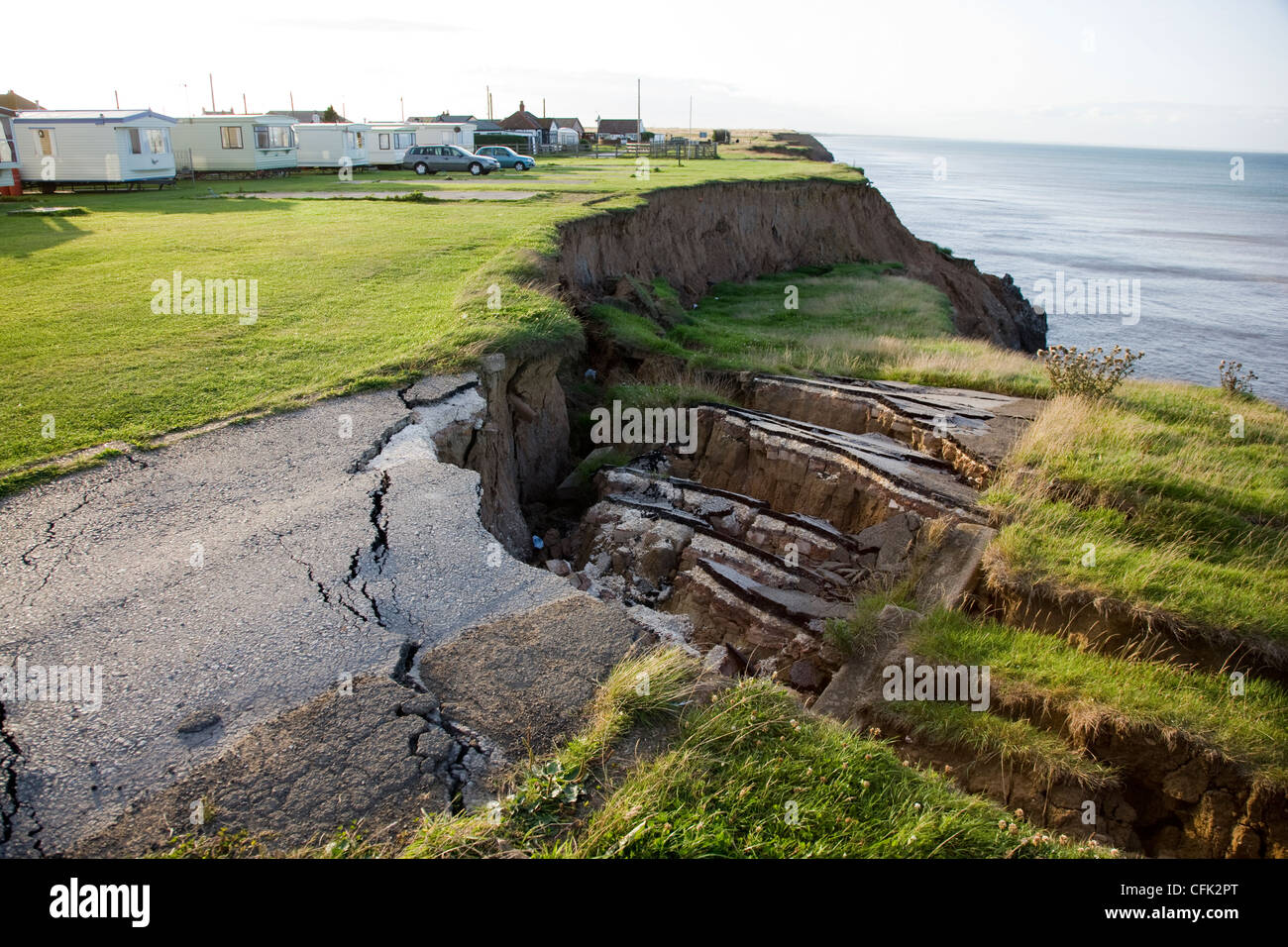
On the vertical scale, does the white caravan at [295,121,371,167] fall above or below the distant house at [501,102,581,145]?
below

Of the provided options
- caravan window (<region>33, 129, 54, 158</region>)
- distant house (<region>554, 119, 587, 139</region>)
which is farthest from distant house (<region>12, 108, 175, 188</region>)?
distant house (<region>554, 119, 587, 139</region>)

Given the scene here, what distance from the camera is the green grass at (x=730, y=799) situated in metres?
3.20

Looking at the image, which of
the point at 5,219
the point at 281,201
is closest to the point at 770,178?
→ the point at 281,201

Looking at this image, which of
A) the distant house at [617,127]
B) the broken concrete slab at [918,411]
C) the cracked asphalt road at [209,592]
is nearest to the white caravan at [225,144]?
the broken concrete slab at [918,411]

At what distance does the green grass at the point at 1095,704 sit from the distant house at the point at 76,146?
29.6 metres

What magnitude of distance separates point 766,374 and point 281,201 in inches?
671

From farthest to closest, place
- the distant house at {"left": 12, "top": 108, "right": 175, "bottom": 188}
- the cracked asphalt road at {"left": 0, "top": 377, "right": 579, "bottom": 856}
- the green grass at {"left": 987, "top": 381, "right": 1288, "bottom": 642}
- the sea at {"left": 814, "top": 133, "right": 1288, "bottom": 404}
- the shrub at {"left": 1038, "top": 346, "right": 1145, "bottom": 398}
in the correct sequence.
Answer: the sea at {"left": 814, "top": 133, "right": 1288, "bottom": 404} → the distant house at {"left": 12, "top": 108, "right": 175, "bottom": 188} → the shrub at {"left": 1038, "top": 346, "right": 1145, "bottom": 398} → the green grass at {"left": 987, "top": 381, "right": 1288, "bottom": 642} → the cracked asphalt road at {"left": 0, "top": 377, "right": 579, "bottom": 856}

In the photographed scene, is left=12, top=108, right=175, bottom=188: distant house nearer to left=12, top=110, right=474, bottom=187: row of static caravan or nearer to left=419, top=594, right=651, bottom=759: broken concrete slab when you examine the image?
left=12, top=110, right=474, bottom=187: row of static caravan

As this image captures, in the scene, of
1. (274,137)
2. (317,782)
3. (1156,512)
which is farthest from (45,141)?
(1156,512)

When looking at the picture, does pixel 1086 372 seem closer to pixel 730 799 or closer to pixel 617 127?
pixel 730 799

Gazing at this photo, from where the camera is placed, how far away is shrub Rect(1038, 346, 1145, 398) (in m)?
10.5

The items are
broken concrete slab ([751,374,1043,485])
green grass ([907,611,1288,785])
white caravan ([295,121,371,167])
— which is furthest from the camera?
white caravan ([295,121,371,167])

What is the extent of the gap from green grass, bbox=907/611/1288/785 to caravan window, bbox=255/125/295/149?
112 feet

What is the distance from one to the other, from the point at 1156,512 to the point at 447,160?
33083mm
